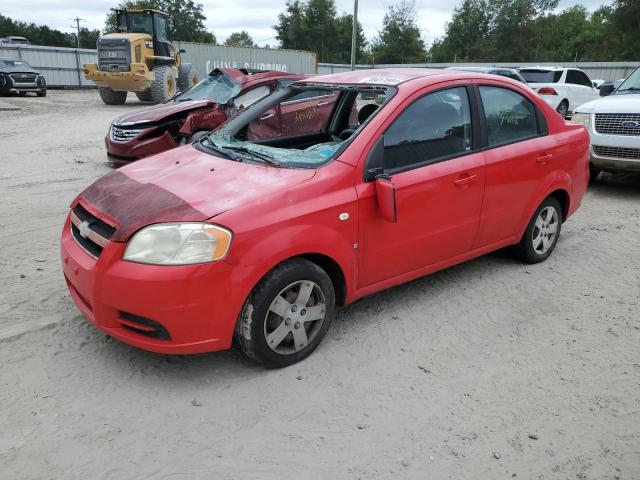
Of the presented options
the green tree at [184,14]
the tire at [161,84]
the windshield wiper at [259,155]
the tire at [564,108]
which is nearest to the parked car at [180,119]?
the windshield wiper at [259,155]

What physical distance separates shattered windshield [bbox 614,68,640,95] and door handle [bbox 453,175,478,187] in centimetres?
560

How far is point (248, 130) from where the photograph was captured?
4.26 metres

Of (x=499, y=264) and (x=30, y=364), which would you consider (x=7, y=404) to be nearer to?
(x=30, y=364)

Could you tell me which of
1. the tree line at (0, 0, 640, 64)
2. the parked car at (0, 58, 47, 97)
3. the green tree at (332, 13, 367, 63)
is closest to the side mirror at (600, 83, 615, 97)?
the parked car at (0, 58, 47, 97)

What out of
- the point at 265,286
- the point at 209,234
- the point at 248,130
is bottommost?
the point at 265,286

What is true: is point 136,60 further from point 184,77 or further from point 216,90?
point 216,90

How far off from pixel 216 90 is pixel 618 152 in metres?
6.16

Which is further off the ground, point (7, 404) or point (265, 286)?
point (265, 286)

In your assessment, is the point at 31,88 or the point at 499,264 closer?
the point at 499,264

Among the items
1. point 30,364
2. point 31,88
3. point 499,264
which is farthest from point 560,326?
point 31,88

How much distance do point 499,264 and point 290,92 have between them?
236cm

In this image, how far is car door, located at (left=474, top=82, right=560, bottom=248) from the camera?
13.3 ft

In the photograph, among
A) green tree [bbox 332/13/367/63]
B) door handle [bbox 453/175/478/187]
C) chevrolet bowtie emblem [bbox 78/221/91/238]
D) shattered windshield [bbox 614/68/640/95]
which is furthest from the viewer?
green tree [bbox 332/13/367/63]

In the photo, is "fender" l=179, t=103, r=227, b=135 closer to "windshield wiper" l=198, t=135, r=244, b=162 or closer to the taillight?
"windshield wiper" l=198, t=135, r=244, b=162
